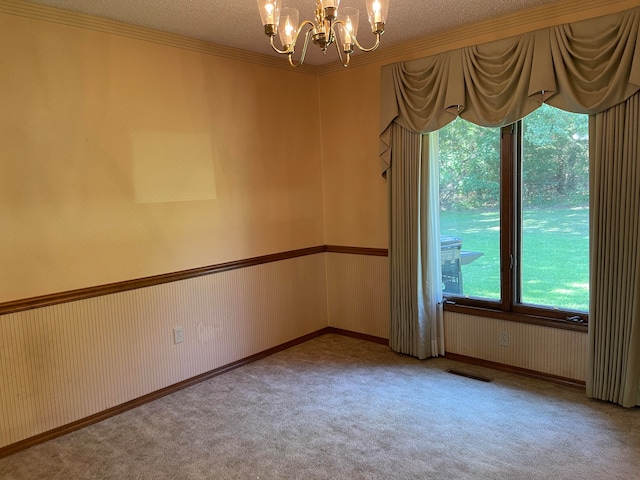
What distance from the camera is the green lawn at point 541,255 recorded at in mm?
3293

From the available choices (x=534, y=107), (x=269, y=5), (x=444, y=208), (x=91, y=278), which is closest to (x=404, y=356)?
(x=444, y=208)

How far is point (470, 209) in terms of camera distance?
378 cm

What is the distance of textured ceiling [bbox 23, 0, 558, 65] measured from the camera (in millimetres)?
2881

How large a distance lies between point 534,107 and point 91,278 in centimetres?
302

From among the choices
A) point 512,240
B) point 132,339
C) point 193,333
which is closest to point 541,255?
point 512,240

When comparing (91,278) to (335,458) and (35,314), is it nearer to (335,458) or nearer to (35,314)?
(35,314)

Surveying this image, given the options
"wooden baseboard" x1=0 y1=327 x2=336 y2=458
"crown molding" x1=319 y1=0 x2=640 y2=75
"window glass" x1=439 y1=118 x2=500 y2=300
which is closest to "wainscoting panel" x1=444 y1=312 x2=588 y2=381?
"window glass" x1=439 y1=118 x2=500 y2=300

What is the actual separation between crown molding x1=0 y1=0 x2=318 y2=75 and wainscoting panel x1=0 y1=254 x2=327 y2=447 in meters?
1.67

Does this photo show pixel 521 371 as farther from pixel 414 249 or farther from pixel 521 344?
pixel 414 249

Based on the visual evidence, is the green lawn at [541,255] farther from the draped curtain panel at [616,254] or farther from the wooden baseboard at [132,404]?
the wooden baseboard at [132,404]

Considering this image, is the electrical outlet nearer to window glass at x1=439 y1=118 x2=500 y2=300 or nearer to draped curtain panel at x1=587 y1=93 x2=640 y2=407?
window glass at x1=439 y1=118 x2=500 y2=300

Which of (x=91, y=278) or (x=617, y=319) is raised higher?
(x=91, y=278)

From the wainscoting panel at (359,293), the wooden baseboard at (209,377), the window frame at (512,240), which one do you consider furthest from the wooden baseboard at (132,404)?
the window frame at (512,240)

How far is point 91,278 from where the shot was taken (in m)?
3.06
